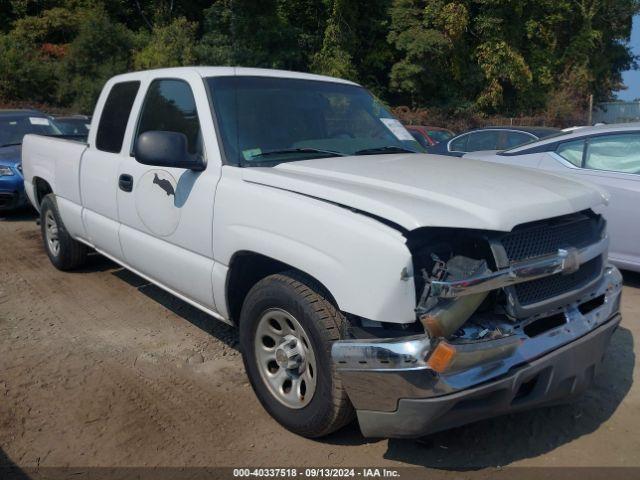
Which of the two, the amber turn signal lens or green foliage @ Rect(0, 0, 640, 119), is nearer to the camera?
the amber turn signal lens

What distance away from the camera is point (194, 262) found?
377cm

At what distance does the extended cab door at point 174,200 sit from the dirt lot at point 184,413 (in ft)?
1.80

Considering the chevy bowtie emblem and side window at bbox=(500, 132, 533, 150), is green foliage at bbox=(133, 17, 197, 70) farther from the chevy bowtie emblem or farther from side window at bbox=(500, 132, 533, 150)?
the chevy bowtie emblem

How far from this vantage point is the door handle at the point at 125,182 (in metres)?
4.36

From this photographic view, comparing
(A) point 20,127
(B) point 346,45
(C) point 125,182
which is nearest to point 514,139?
(C) point 125,182

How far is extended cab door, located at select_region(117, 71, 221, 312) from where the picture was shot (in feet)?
12.0

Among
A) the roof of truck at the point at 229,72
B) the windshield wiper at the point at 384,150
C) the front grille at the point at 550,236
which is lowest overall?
the front grille at the point at 550,236

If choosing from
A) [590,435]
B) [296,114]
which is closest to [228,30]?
[296,114]

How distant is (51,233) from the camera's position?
638cm

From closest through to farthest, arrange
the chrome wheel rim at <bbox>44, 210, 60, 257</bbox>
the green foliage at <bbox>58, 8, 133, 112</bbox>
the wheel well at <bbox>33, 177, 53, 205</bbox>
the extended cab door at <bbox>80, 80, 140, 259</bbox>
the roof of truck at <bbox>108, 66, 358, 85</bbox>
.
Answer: the roof of truck at <bbox>108, 66, 358, 85</bbox> → the extended cab door at <bbox>80, 80, 140, 259</bbox> → the chrome wheel rim at <bbox>44, 210, 60, 257</bbox> → the wheel well at <bbox>33, 177, 53, 205</bbox> → the green foliage at <bbox>58, 8, 133, 112</bbox>

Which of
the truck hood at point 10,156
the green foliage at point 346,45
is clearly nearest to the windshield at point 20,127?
the truck hood at point 10,156

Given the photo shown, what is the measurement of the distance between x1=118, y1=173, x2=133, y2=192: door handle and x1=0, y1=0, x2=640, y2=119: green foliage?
22.6 metres

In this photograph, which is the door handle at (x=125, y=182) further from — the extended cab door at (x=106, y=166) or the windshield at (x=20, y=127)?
the windshield at (x=20, y=127)

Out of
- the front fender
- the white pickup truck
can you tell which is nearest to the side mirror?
Answer: the white pickup truck
